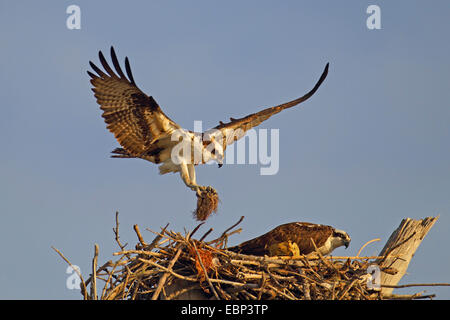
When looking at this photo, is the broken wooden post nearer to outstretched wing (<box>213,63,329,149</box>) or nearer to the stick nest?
the stick nest

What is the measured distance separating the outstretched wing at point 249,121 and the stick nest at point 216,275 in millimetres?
2534

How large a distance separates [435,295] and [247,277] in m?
1.98

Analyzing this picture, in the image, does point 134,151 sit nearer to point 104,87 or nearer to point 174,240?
point 104,87

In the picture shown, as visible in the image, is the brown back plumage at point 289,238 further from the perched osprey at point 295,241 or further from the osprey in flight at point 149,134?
the osprey in flight at point 149,134

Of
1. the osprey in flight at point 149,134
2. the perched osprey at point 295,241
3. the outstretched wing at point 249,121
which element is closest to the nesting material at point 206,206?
the osprey in flight at point 149,134

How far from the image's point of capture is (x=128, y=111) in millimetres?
8438

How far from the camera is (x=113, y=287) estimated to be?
657 cm

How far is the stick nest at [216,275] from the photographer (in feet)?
21.7

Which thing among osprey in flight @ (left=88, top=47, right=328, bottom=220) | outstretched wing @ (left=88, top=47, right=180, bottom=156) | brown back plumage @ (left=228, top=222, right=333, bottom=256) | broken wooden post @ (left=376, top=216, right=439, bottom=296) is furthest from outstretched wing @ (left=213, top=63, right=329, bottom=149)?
broken wooden post @ (left=376, top=216, right=439, bottom=296)

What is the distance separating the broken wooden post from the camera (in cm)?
759

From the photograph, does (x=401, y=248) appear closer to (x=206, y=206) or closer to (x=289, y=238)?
(x=289, y=238)

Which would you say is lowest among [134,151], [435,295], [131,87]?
[435,295]

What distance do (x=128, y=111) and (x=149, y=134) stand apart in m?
0.41
